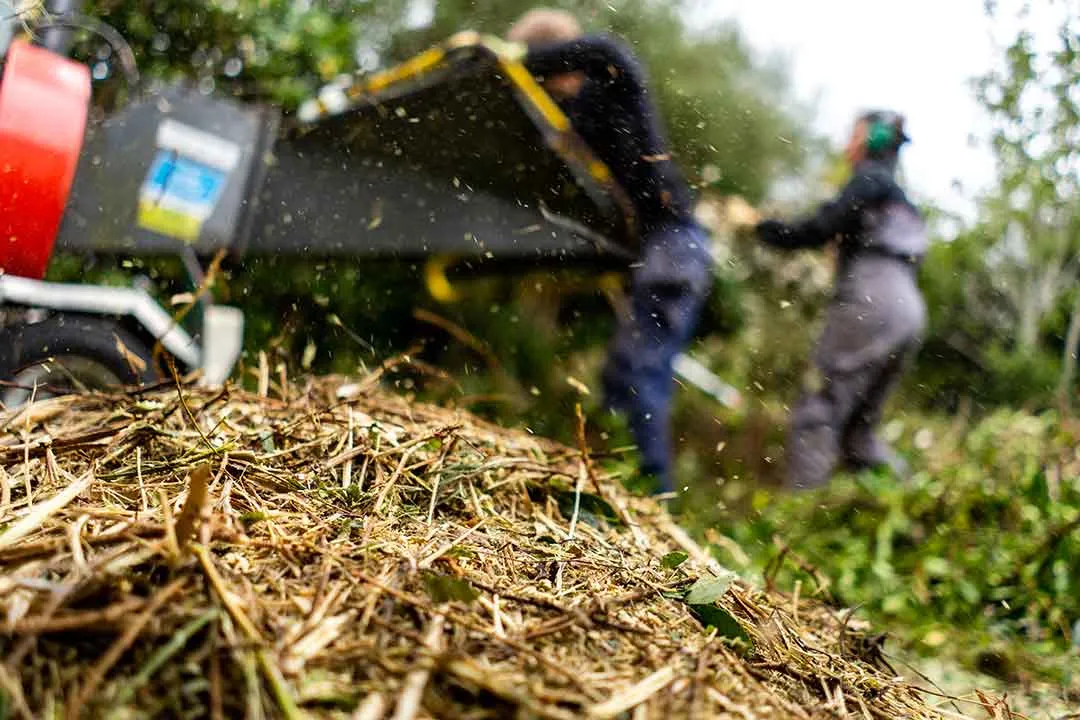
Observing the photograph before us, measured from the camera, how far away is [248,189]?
270 cm

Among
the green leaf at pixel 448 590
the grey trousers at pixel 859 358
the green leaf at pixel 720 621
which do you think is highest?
the green leaf at pixel 448 590

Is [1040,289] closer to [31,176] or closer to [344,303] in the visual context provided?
[344,303]

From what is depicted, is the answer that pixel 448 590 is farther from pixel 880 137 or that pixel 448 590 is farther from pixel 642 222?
pixel 880 137

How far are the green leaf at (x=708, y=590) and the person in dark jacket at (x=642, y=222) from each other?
180 centimetres

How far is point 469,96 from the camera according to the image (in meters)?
2.79

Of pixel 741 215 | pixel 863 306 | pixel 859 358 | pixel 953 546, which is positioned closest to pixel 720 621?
pixel 953 546

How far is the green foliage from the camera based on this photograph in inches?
77.6

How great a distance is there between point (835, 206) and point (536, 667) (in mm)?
3383

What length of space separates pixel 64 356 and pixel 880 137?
137 inches

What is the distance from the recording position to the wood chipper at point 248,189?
1891mm

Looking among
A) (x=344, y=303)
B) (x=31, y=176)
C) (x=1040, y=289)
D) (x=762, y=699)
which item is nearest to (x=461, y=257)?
(x=344, y=303)

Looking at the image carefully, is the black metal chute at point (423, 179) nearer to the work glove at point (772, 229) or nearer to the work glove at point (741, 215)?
the work glove at point (772, 229)

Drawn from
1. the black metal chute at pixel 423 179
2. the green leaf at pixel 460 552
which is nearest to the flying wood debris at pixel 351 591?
the green leaf at pixel 460 552

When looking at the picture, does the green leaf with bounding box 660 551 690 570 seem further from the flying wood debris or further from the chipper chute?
the chipper chute
